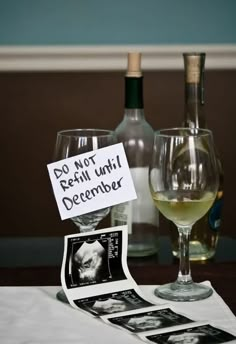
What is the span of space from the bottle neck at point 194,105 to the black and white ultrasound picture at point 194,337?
16.8 inches

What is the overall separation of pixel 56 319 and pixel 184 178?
0.21 metres

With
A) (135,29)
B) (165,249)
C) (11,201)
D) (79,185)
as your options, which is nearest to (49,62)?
(135,29)

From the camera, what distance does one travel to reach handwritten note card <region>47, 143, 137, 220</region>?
0.98m

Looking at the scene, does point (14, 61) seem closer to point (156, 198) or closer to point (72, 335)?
point (156, 198)

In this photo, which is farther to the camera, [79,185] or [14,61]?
[14,61]

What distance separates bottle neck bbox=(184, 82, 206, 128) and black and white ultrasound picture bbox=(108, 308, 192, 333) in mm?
377

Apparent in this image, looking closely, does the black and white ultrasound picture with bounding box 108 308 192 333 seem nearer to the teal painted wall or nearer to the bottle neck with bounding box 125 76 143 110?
the bottle neck with bounding box 125 76 143 110

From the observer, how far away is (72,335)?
0.83 m

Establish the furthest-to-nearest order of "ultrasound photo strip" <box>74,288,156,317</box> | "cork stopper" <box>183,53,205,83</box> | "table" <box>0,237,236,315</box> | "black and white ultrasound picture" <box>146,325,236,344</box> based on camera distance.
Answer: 1. "cork stopper" <box>183,53,205,83</box>
2. "table" <box>0,237,236,315</box>
3. "ultrasound photo strip" <box>74,288,156,317</box>
4. "black and white ultrasound picture" <box>146,325,236,344</box>

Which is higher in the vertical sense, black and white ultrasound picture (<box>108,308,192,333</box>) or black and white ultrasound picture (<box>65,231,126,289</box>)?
black and white ultrasound picture (<box>65,231,126,289</box>)

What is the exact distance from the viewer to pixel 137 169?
1149 millimetres

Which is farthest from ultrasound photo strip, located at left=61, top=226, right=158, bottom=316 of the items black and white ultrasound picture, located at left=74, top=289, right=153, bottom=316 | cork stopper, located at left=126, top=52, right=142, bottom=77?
cork stopper, located at left=126, top=52, right=142, bottom=77

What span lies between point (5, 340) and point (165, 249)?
43 cm

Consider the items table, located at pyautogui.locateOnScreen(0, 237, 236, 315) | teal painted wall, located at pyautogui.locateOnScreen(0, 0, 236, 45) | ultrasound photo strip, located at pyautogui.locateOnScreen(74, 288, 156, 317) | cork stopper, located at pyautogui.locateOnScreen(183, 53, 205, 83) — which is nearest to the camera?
ultrasound photo strip, located at pyautogui.locateOnScreen(74, 288, 156, 317)
